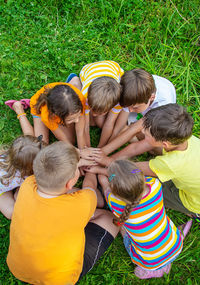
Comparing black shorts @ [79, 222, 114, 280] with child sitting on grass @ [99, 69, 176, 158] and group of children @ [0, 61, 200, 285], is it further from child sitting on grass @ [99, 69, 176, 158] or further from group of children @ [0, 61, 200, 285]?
child sitting on grass @ [99, 69, 176, 158]

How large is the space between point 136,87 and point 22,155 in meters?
1.36

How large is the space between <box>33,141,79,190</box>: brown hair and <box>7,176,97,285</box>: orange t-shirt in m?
0.15

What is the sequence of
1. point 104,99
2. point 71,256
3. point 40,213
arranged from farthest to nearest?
point 104,99 < point 71,256 < point 40,213

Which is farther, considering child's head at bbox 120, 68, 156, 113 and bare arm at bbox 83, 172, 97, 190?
bare arm at bbox 83, 172, 97, 190

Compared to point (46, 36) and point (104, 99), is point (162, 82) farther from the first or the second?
point (46, 36)

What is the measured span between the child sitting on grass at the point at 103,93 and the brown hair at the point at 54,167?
2.35 feet

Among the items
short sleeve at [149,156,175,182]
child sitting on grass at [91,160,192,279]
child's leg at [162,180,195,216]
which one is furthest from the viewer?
child's leg at [162,180,195,216]

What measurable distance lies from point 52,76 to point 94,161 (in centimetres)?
134

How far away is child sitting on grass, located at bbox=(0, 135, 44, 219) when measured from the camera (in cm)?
228

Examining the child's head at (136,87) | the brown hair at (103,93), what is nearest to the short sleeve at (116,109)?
the child's head at (136,87)

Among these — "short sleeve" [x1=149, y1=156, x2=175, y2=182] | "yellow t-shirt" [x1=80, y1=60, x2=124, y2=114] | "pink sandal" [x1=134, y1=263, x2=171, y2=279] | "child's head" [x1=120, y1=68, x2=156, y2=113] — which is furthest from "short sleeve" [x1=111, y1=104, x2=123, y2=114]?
"pink sandal" [x1=134, y1=263, x2=171, y2=279]

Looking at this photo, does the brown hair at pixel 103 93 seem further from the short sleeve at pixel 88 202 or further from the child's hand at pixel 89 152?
the short sleeve at pixel 88 202

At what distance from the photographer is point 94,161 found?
9.82ft

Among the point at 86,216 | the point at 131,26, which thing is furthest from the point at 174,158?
the point at 131,26
